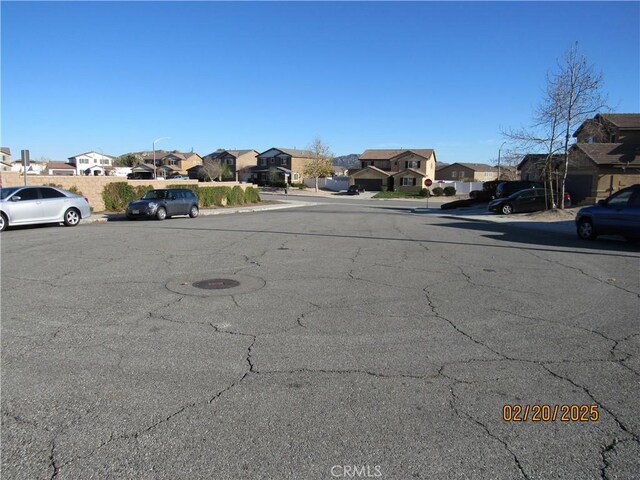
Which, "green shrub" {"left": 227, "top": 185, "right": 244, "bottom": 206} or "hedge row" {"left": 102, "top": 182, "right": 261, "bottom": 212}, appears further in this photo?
"green shrub" {"left": 227, "top": 185, "right": 244, "bottom": 206}

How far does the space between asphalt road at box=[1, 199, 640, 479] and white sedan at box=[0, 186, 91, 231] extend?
347 inches

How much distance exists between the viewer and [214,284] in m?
8.28

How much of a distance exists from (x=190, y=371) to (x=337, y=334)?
1.83 meters

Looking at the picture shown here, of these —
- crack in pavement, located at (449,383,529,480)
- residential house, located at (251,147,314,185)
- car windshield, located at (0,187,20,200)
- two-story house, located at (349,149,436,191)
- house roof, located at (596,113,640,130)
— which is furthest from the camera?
residential house, located at (251,147,314,185)

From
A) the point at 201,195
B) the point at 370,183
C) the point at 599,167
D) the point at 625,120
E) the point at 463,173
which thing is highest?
the point at 625,120

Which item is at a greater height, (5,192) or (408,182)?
(408,182)

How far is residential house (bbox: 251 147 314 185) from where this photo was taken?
101 m

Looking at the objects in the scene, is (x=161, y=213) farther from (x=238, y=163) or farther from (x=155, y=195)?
(x=238, y=163)

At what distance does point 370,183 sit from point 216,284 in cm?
8520

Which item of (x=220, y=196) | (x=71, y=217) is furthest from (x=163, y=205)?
(x=220, y=196)

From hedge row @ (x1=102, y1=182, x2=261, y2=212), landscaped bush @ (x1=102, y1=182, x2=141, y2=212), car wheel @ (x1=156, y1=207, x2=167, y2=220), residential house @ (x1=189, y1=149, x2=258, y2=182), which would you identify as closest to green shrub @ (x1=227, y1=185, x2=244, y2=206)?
hedge row @ (x1=102, y1=182, x2=261, y2=212)

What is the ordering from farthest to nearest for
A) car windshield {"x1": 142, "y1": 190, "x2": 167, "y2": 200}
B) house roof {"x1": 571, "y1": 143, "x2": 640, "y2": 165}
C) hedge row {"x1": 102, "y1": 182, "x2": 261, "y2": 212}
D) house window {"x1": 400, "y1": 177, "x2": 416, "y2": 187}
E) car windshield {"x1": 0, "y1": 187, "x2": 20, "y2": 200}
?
house window {"x1": 400, "y1": 177, "x2": 416, "y2": 187}
house roof {"x1": 571, "y1": 143, "x2": 640, "y2": 165}
hedge row {"x1": 102, "y1": 182, "x2": 261, "y2": 212}
car windshield {"x1": 142, "y1": 190, "x2": 167, "y2": 200}
car windshield {"x1": 0, "y1": 187, "x2": 20, "y2": 200}

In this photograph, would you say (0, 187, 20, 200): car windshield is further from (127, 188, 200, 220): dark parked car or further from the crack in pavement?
the crack in pavement
